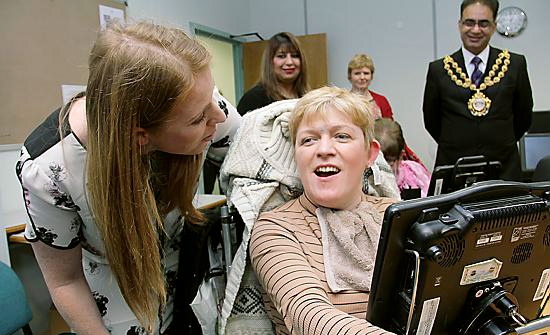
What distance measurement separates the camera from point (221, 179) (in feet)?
4.60

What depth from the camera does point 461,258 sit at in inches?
28.8

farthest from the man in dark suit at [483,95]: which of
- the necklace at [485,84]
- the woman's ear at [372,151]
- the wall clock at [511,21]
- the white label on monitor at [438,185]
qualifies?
the wall clock at [511,21]

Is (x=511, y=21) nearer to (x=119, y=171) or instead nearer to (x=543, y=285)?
(x=543, y=285)

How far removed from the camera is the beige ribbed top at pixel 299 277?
90 cm

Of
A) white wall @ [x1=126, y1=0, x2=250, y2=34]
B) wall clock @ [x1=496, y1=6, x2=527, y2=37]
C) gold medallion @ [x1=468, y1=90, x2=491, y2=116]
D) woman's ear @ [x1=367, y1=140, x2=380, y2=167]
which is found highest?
white wall @ [x1=126, y1=0, x2=250, y2=34]

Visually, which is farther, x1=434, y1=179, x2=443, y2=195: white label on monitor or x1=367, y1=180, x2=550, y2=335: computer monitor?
x1=434, y1=179, x2=443, y2=195: white label on monitor

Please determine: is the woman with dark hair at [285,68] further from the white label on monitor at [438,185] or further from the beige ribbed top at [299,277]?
the beige ribbed top at [299,277]

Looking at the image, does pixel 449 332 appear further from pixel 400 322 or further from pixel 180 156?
pixel 180 156

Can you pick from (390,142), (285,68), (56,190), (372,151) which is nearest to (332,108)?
(372,151)

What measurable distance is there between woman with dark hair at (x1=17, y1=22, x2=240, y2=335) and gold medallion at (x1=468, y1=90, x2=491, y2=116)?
1.87 meters

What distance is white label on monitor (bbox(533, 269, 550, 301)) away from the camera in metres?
0.88

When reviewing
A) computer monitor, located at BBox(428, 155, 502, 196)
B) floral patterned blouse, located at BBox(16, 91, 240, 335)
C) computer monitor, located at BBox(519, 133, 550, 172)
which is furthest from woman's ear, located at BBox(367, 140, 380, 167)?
computer monitor, located at BBox(519, 133, 550, 172)

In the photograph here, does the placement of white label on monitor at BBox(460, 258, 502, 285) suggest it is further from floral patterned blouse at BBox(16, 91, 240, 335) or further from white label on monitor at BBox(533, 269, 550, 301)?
floral patterned blouse at BBox(16, 91, 240, 335)

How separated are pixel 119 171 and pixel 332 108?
580mm
